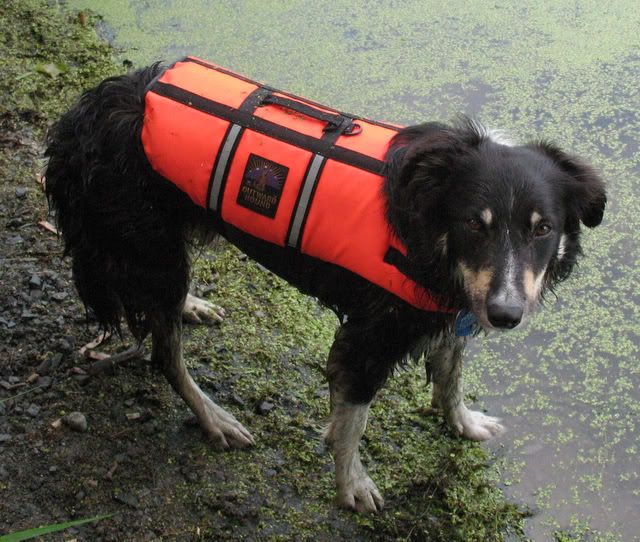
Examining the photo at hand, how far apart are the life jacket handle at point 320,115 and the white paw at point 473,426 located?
Answer: 1.47 metres

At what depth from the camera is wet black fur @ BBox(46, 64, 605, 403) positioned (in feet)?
8.62

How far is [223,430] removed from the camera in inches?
136

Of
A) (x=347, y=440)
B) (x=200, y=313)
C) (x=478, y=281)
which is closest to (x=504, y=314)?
(x=478, y=281)

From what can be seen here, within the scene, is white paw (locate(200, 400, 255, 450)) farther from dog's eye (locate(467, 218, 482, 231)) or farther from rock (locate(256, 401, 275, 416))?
dog's eye (locate(467, 218, 482, 231))

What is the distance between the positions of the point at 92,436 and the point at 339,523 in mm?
1088

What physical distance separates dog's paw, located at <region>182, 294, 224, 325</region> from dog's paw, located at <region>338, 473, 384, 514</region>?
119 cm

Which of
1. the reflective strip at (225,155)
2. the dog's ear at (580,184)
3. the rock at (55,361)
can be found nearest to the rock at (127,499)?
the rock at (55,361)

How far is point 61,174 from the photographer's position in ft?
10.0

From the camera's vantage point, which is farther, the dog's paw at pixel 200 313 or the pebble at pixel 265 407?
the dog's paw at pixel 200 313

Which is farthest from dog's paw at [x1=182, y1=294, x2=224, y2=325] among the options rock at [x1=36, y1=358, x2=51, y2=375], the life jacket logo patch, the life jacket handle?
the life jacket handle

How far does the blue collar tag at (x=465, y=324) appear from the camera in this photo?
288 cm

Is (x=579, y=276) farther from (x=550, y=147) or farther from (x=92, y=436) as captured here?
(x=92, y=436)

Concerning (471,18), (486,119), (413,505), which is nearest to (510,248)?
(413,505)

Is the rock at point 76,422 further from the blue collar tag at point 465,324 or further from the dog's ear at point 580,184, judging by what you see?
the dog's ear at point 580,184
